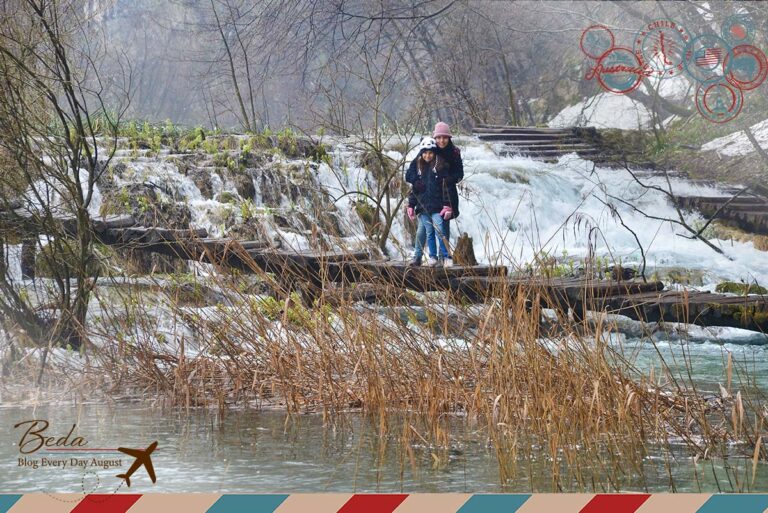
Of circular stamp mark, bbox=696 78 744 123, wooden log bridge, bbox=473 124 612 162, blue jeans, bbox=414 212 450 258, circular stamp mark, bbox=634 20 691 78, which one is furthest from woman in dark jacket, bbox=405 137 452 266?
wooden log bridge, bbox=473 124 612 162

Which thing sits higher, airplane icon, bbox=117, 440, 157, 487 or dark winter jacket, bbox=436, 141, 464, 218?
dark winter jacket, bbox=436, 141, 464, 218

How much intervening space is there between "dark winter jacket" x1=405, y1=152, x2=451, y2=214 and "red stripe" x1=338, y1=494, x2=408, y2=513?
428 centimetres

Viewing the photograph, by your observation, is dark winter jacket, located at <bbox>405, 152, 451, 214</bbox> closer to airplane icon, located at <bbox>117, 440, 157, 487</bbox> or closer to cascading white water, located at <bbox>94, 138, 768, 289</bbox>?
cascading white water, located at <bbox>94, 138, 768, 289</bbox>

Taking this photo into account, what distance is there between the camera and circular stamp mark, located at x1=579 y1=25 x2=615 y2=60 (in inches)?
437

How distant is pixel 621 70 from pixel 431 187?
14.7 feet

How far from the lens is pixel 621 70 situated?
11.1 m

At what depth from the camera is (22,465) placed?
4207 mm

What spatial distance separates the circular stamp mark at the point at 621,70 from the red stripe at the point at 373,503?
26.1 feet

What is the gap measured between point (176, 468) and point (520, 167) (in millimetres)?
8314

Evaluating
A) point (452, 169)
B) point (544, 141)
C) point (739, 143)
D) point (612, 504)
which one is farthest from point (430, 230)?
point (544, 141)

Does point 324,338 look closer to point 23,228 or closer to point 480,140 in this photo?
point 23,228

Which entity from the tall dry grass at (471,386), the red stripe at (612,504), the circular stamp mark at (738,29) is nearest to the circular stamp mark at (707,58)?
the circular stamp mark at (738,29)

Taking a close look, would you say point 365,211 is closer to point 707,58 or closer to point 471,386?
point 707,58

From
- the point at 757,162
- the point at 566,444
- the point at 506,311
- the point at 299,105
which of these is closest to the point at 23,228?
the point at 506,311
